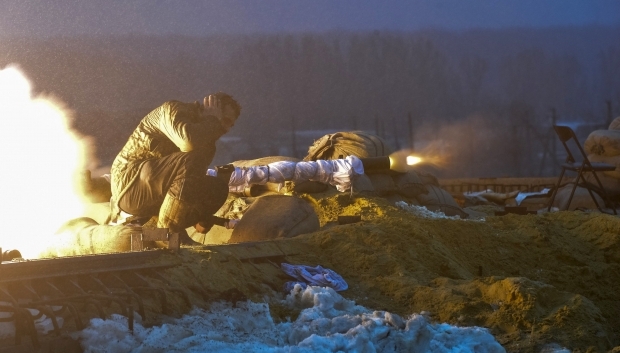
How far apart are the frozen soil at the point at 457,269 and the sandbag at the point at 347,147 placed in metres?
2.00

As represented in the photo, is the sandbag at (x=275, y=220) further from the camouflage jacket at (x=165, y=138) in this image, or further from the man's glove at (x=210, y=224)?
the camouflage jacket at (x=165, y=138)

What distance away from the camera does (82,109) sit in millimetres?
17016

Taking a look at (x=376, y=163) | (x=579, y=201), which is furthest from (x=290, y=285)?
(x=579, y=201)

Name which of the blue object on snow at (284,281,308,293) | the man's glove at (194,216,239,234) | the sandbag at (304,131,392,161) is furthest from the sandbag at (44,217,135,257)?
the sandbag at (304,131,392,161)

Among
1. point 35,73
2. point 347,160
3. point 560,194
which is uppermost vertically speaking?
point 35,73

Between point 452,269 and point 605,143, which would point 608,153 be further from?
point 452,269

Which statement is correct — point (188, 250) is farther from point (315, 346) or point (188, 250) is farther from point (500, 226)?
point (500, 226)

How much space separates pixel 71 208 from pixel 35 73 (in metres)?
5.45

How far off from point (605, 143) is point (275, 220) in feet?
29.9

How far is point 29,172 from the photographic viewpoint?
8.46m

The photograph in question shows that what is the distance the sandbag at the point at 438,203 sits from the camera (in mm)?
10180

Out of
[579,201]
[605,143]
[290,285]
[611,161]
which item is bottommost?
[579,201]

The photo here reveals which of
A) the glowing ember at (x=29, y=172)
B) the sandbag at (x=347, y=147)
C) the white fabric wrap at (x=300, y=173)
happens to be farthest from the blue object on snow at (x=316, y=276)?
the sandbag at (x=347, y=147)

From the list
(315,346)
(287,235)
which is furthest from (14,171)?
(315,346)
